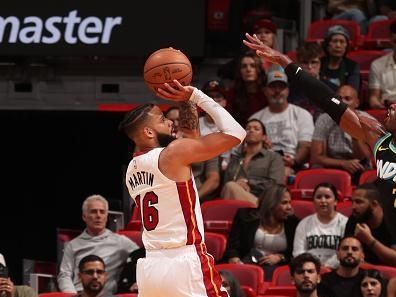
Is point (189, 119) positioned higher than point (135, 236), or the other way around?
point (189, 119)

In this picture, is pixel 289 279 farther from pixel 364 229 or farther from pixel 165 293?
pixel 165 293

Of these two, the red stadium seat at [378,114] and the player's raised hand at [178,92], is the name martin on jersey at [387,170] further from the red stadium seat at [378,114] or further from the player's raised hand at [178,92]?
the red stadium seat at [378,114]

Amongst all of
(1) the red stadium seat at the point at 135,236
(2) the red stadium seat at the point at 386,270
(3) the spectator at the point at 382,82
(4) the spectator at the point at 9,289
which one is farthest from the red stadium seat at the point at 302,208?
(4) the spectator at the point at 9,289

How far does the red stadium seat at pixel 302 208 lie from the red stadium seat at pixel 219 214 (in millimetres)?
507

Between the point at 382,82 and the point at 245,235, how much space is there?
2757 mm

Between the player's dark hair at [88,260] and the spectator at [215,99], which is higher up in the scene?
the spectator at [215,99]

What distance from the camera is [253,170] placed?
11430 mm

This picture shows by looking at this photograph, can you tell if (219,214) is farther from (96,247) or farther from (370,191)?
(370,191)

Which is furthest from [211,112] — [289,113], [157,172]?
[289,113]

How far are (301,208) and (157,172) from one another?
4.16 metres

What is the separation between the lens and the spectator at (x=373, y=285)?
9.27m

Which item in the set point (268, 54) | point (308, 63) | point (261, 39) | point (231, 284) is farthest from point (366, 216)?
point (261, 39)

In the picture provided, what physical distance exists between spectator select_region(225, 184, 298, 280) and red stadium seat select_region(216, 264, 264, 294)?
0.40 metres

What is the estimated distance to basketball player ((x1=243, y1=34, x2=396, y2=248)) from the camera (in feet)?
22.7
